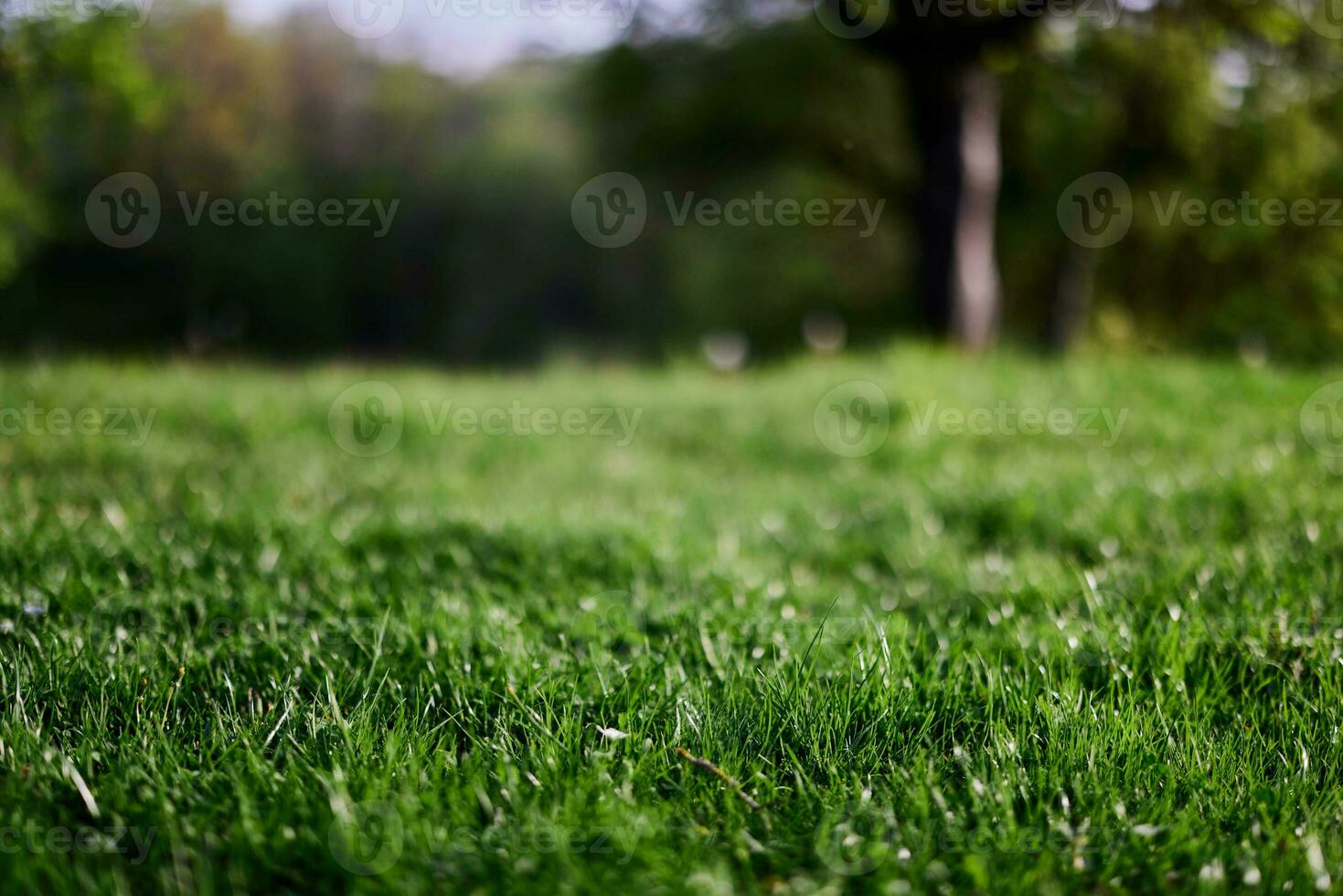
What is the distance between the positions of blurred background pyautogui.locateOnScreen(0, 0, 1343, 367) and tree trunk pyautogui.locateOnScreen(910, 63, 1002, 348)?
0.03m

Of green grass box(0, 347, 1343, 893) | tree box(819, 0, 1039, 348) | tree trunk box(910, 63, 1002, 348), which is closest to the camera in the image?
green grass box(0, 347, 1343, 893)

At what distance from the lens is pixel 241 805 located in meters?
1.80

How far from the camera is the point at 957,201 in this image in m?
9.16

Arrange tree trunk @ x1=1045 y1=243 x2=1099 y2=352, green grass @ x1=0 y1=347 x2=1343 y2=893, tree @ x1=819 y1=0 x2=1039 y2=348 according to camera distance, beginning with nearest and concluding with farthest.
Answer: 1. green grass @ x1=0 y1=347 x2=1343 y2=893
2. tree @ x1=819 y1=0 x2=1039 y2=348
3. tree trunk @ x1=1045 y1=243 x2=1099 y2=352

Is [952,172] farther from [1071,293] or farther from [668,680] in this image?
[668,680]

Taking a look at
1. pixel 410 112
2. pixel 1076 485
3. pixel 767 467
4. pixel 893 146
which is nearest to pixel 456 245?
pixel 410 112

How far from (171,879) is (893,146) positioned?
1479 centimetres

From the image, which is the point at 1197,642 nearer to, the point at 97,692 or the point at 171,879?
the point at 171,879

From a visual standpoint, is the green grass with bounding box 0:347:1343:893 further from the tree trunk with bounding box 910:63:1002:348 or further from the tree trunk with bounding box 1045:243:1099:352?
the tree trunk with bounding box 1045:243:1099:352

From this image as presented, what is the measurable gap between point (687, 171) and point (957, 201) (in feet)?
22.5

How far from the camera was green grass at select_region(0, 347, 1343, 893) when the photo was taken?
1.75 m

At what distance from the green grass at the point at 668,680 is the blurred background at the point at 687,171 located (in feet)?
14.3

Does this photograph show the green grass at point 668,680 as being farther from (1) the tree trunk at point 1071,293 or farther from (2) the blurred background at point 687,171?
(1) the tree trunk at point 1071,293

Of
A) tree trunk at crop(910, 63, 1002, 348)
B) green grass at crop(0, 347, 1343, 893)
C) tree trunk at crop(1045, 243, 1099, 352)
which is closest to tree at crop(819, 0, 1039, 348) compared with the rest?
tree trunk at crop(910, 63, 1002, 348)
